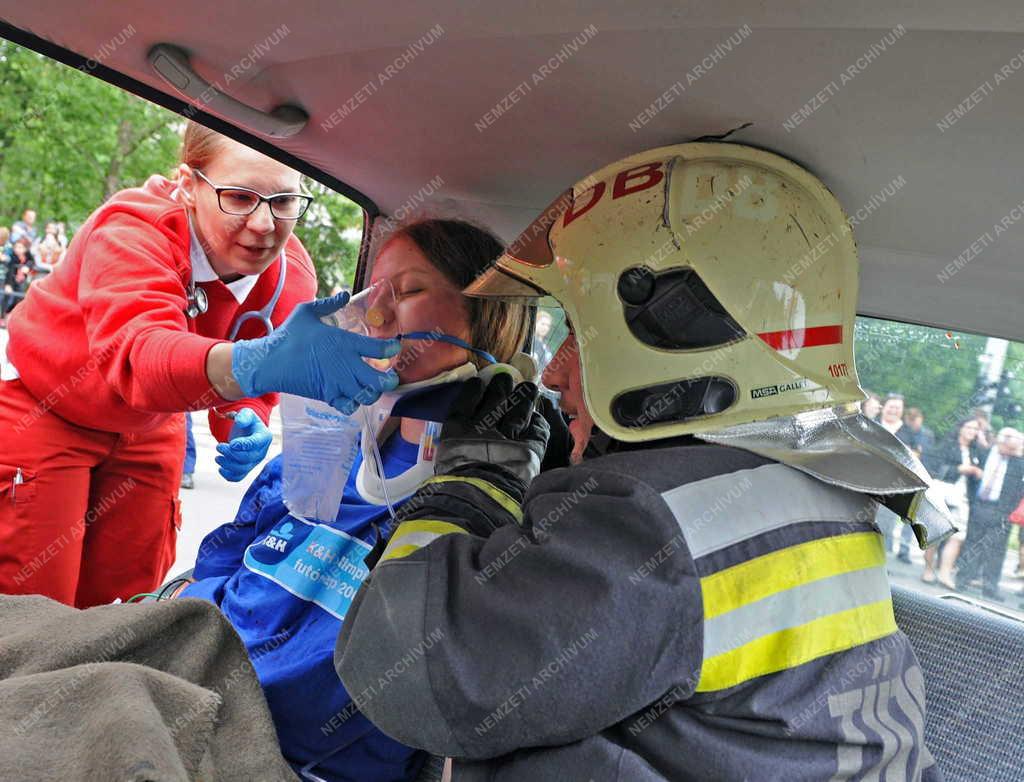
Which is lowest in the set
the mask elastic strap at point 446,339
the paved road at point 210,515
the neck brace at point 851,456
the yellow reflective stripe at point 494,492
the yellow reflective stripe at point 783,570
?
the paved road at point 210,515

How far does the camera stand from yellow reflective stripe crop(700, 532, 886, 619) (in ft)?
3.70

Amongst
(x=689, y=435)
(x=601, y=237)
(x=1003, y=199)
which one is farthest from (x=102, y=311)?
(x=1003, y=199)

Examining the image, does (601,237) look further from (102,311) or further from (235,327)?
(235,327)

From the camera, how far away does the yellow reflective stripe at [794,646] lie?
1.12 meters

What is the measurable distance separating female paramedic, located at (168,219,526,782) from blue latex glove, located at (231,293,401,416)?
5.6 inches

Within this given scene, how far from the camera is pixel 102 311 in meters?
2.02

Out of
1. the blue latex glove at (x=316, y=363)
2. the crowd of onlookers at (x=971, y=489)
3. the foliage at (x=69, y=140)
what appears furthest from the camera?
the foliage at (x=69, y=140)

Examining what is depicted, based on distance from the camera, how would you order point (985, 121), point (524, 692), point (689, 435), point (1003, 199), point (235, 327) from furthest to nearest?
1. point (235, 327)
2. point (1003, 199)
3. point (689, 435)
4. point (985, 121)
5. point (524, 692)

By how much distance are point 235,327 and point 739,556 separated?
74.9 inches

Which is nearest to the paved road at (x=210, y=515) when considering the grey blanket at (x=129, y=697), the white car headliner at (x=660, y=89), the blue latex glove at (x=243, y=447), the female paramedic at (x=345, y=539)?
the blue latex glove at (x=243, y=447)

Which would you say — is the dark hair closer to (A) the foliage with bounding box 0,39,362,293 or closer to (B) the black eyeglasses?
(B) the black eyeglasses

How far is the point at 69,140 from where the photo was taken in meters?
12.1

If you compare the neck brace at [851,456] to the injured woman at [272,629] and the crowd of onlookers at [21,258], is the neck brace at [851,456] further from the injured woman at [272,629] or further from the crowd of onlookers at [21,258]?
the crowd of onlookers at [21,258]

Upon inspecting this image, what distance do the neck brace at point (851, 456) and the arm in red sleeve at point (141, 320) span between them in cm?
106
